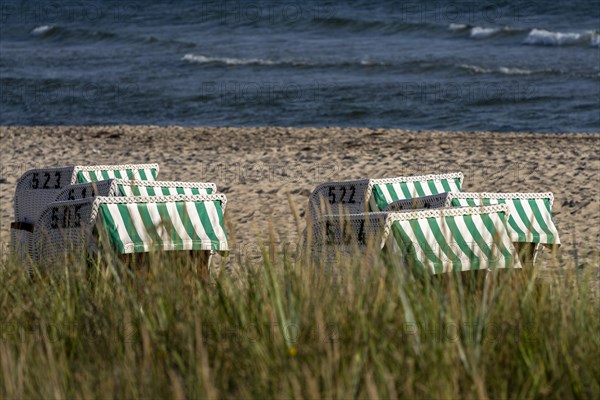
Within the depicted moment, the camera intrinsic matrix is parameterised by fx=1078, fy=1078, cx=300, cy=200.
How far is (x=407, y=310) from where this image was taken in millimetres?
3744

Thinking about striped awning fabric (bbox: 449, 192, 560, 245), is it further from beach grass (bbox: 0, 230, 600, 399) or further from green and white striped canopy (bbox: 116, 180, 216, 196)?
beach grass (bbox: 0, 230, 600, 399)

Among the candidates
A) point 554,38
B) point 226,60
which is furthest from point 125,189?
point 554,38

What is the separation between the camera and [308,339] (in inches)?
146

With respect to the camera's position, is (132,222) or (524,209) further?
(524,209)

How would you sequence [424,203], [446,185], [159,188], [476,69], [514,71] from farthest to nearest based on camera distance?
[476,69]
[514,71]
[446,185]
[159,188]
[424,203]

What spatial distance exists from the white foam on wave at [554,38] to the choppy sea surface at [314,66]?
46 mm

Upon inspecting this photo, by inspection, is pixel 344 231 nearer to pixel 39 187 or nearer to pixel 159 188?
pixel 159 188

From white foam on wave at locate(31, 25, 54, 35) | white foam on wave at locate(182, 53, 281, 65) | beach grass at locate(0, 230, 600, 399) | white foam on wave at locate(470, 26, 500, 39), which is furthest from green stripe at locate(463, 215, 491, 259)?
white foam on wave at locate(31, 25, 54, 35)

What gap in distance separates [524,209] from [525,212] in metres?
0.02

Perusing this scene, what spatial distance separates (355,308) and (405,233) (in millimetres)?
1851

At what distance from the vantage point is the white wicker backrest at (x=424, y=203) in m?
6.70

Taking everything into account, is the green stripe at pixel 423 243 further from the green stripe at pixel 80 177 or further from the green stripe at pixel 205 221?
the green stripe at pixel 80 177

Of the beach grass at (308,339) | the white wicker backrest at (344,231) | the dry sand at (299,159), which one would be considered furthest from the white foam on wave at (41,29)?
the beach grass at (308,339)

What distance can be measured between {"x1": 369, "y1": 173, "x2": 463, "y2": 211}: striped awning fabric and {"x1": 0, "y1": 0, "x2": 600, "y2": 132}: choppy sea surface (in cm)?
1187
